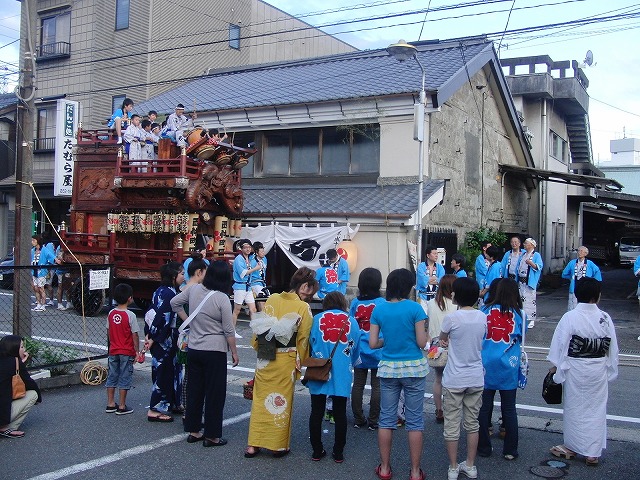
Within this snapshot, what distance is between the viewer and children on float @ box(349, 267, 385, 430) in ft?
20.8

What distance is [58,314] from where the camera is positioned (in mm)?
15422

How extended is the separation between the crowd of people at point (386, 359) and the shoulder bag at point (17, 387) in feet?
0.20

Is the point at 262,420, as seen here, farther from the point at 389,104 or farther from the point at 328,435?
the point at 389,104

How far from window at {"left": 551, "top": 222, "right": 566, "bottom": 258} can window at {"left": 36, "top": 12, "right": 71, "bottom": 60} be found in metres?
22.1

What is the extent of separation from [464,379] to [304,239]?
10872 mm

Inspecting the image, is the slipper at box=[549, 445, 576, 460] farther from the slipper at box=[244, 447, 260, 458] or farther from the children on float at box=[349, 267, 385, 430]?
the slipper at box=[244, 447, 260, 458]

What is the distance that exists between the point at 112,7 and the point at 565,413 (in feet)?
86.0

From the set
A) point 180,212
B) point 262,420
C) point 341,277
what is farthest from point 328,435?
point 180,212

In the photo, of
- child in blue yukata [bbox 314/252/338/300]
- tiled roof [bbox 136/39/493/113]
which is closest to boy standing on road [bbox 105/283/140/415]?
child in blue yukata [bbox 314/252/338/300]

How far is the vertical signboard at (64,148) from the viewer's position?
1886cm

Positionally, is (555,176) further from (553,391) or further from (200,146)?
(553,391)

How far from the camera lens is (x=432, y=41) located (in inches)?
819

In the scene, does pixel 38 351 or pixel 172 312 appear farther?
pixel 38 351

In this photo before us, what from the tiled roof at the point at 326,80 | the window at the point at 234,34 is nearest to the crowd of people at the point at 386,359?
the tiled roof at the point at 326,80
